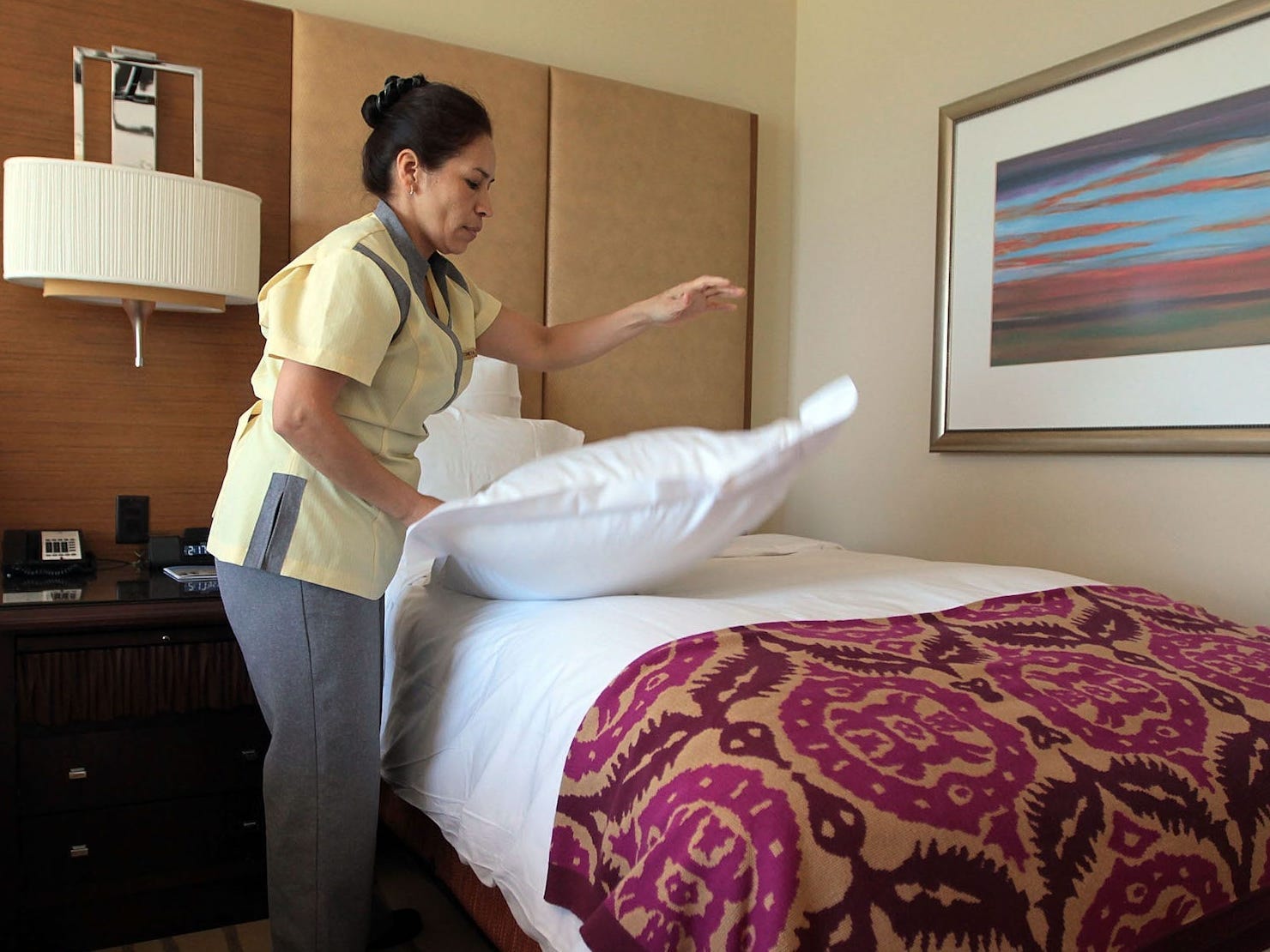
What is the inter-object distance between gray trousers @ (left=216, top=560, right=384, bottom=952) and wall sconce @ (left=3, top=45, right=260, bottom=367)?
863 millimetres

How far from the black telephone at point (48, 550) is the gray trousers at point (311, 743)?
0.83 metres

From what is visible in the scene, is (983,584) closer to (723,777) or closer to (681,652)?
(681,652)

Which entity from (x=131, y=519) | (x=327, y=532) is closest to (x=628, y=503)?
(x=327, y=532)

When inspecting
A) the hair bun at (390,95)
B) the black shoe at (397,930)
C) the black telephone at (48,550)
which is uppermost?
the hair bun at (390,95)

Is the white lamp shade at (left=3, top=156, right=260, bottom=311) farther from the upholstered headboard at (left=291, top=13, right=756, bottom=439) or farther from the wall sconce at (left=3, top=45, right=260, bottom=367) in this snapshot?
the upholstered headboard at (left=291, top=13, right=756, bottom=439)

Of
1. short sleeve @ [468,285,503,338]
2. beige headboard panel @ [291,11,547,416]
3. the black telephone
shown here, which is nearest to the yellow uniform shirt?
short sleeve @ [468,285,503,338]

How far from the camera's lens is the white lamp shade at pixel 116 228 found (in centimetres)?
208

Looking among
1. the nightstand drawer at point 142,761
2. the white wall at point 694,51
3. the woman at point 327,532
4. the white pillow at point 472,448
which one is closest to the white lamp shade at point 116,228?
the white pillow at point 472,448

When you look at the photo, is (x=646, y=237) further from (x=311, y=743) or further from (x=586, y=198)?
(x=311, y=743)

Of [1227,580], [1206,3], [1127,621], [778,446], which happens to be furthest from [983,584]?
[1206,3]

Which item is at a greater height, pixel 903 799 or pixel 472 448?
pixel 472 448

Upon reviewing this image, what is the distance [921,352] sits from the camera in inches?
122

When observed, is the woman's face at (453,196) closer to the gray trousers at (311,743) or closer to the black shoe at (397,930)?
the gray trousers at (311,743)

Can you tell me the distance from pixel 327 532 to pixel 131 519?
1.09m
